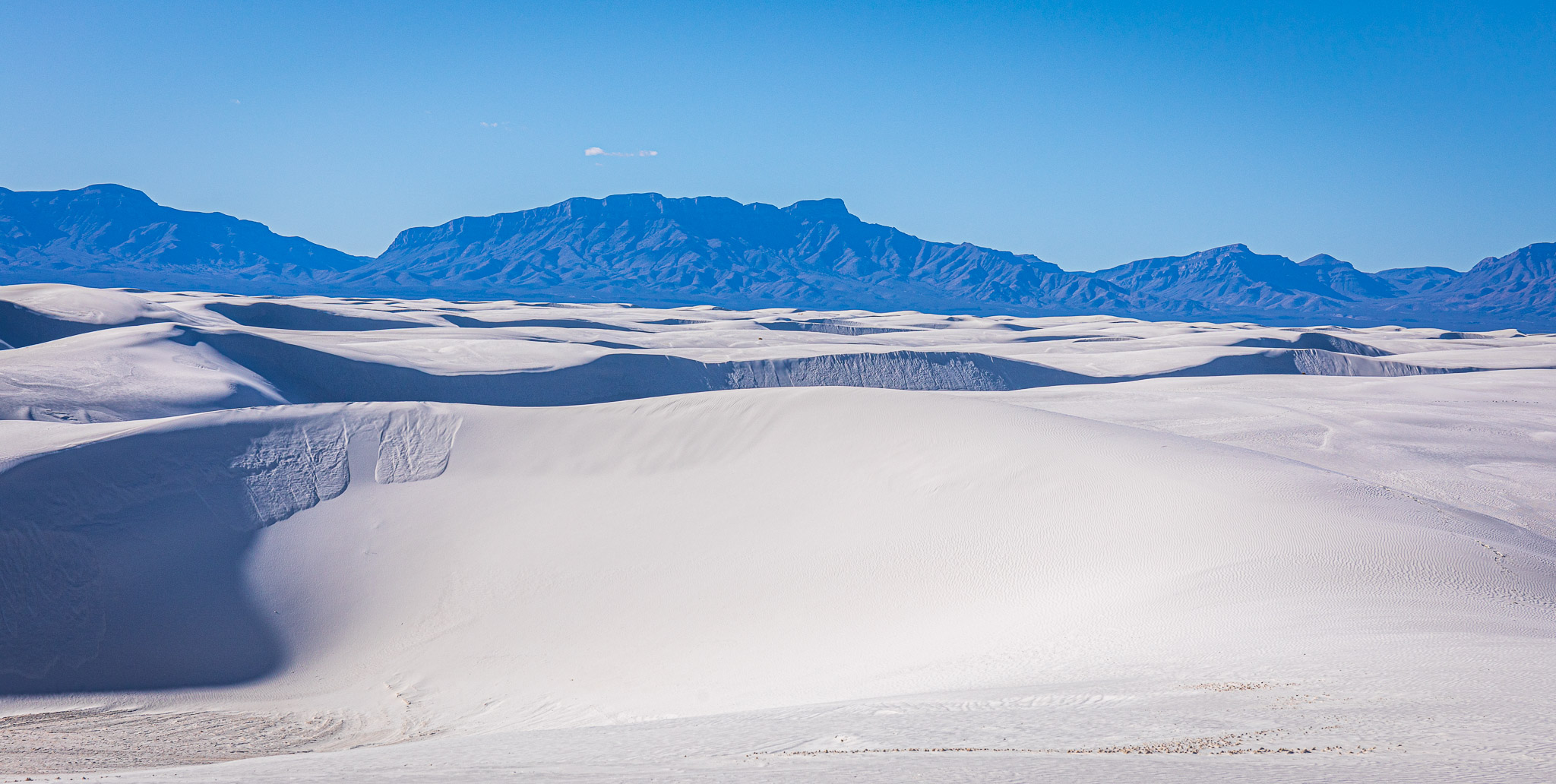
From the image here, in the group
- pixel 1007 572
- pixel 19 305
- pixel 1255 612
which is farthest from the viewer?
pixel 19 305

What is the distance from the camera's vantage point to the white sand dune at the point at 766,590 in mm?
5539

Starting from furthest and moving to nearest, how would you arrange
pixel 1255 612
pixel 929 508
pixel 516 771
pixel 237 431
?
1. pixel 237 431
2. pixel 929 508
3. pixel 1255 612
4. pixel 516 771

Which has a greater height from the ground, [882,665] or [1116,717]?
[1116,717]

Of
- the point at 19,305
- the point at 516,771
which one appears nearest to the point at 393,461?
the point at 516,771

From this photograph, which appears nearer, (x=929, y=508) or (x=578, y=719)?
(x=578, y=719)

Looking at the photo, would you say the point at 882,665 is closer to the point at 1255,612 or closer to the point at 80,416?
the point at 1255,612

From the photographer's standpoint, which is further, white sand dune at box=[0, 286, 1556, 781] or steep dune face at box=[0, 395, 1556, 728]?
steep dune face at box=[0, 395, 1556, 728]

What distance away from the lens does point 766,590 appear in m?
11.6

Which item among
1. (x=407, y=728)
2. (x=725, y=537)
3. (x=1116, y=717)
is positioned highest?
(x=1116, y=717)

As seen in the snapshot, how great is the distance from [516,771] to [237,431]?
39.9ft

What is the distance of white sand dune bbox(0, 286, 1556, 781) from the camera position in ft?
18.2

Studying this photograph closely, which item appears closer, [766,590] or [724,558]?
[766,590]

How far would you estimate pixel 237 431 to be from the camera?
1511 cm

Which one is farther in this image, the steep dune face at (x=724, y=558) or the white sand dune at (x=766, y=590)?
the steep dune face at (x=724, y=558)
